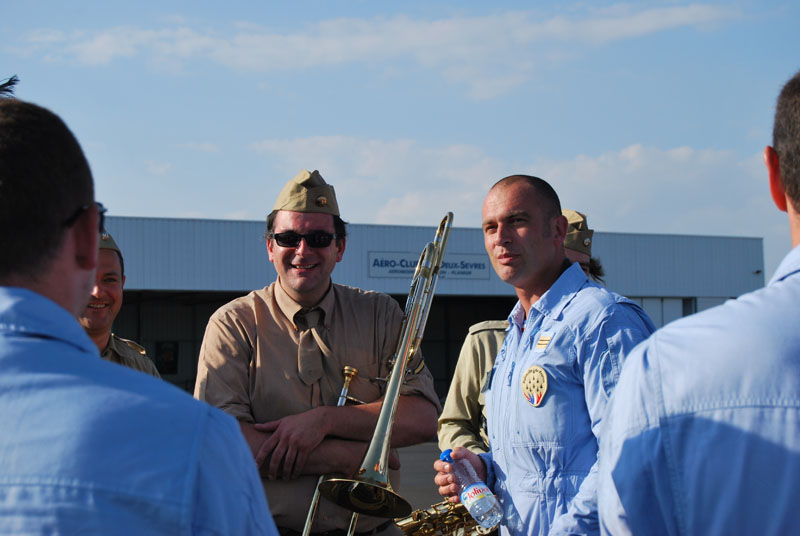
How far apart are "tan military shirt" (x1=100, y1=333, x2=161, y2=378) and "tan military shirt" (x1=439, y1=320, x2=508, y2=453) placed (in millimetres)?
1808

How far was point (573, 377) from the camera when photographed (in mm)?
3275

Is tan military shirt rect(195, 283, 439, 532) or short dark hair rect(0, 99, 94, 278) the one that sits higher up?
short dark hair rect(0, 99, 94, 278)

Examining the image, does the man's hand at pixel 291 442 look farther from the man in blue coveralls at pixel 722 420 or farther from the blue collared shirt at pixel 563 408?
the man in blue coveralls at pixel 722 420

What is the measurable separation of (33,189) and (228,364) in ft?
8.50

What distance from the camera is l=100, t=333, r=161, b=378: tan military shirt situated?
14.3 feet

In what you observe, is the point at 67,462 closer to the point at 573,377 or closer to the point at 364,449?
the point at 573,377

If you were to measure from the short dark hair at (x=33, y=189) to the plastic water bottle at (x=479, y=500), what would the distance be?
96.0 inches

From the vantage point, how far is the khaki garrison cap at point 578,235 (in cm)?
592

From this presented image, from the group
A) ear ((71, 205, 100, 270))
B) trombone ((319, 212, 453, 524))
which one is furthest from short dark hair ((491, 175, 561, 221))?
ear ((71, 205, 100, 270))

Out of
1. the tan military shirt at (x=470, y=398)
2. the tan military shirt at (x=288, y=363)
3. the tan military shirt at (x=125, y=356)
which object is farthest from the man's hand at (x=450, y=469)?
the tan military shirt at (x=125, y=356)

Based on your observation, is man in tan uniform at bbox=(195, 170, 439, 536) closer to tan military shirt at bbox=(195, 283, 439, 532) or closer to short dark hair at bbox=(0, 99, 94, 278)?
tan military shirt at bbox=(195, 283, 439, 532)

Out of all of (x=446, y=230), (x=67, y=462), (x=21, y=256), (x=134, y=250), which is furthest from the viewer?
(x=134, y=250)

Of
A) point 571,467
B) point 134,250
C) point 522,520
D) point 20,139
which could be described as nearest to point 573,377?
point 571,467

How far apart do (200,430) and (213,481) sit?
0.09 meters
